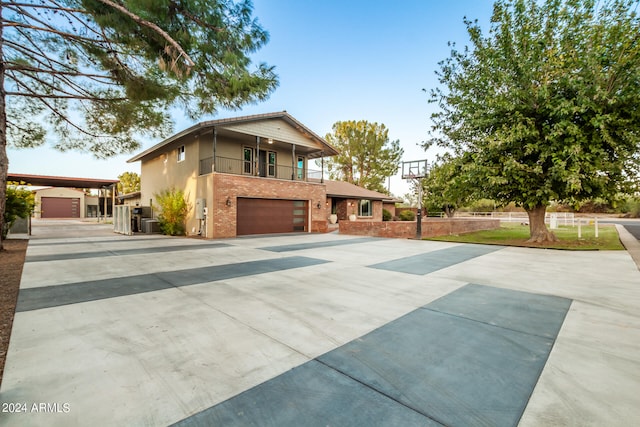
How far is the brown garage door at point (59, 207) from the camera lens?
3581 centimetres

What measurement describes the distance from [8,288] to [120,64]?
6100 millimetres

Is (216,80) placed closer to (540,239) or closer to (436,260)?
(436,260)

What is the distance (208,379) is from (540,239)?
558 inches

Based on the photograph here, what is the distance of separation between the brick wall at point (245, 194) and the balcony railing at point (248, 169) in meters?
0.94

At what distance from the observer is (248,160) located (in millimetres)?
16406

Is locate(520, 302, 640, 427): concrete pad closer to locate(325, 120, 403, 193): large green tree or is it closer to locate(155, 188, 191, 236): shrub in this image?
locate(155, 188, 191, 236): shrub

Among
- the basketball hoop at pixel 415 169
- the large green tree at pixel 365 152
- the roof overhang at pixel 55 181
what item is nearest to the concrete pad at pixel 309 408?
the basketball hoop at pixel 415 169

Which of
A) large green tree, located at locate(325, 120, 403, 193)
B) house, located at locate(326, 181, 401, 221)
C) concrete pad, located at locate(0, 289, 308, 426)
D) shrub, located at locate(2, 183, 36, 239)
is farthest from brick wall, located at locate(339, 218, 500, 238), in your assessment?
large green tree, located at locate(325, 120, 403, 193)

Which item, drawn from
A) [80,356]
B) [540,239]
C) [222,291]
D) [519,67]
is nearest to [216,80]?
[222,291]

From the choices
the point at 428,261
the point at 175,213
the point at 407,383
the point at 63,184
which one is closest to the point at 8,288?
the point at 407,383

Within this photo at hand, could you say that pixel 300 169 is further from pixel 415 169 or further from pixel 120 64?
pixel 120 64

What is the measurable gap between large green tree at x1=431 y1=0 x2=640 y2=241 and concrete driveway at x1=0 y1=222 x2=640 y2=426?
19.0 ft

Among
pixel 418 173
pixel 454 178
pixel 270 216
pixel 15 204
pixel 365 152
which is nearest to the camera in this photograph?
pixel 15 204

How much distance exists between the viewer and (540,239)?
1195cm
